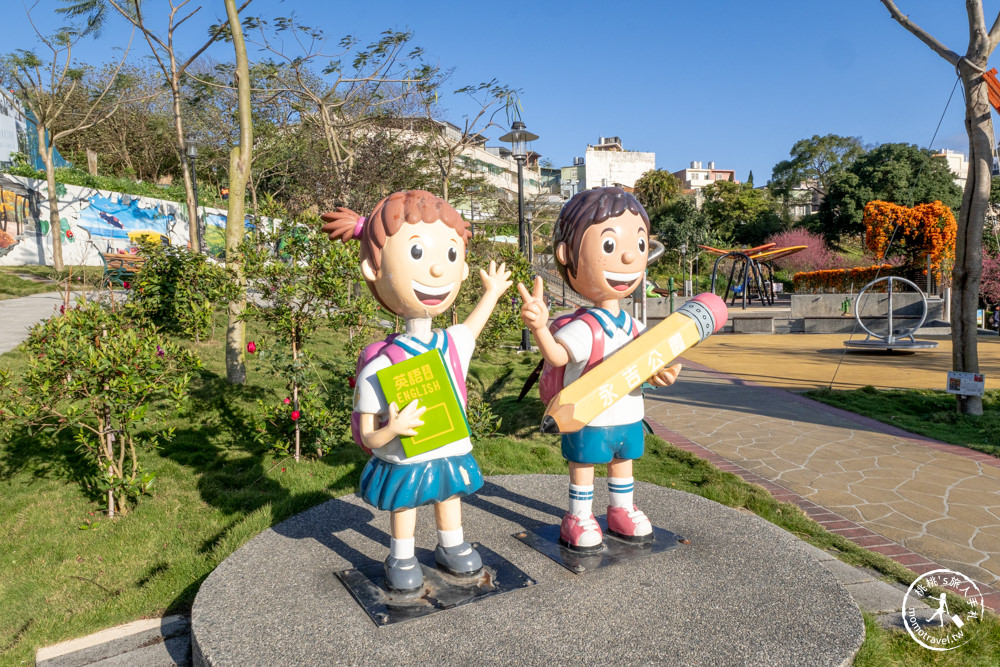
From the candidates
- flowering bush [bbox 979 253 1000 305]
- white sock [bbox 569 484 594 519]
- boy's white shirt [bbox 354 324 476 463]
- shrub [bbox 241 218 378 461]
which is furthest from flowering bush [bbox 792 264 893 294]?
boy's white shirt [bbox 354 324 476 463]

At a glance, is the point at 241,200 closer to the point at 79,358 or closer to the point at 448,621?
the point at 79,358

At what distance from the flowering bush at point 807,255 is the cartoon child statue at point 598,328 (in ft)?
116

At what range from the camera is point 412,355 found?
2969 mm

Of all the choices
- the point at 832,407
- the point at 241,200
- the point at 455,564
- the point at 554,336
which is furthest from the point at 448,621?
the point at 832,407

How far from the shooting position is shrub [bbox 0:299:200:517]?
4184 mm

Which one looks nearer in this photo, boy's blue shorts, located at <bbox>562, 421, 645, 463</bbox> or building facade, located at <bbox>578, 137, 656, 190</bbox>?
boy's blue shorts, located at <bbox>562, 421, 645, 463</bbox>

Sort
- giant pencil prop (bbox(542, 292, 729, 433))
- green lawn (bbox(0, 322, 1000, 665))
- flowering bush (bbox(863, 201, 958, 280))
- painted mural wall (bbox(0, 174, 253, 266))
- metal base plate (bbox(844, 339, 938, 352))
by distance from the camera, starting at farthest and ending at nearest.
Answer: flowering bush (bbox(863, 201, 958, 280)), painted mural wall (bbox(0, 174, 253, 266)), metal base plate (bbox(844, 339, 938, 352)), green lawn (bbox(0, 322, 1000, 665)), giant pencil prop (bbox(542, 292, 729, 433))

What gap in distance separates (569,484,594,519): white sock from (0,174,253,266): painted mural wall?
1516 cm

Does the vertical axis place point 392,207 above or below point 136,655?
above

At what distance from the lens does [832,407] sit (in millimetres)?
8359

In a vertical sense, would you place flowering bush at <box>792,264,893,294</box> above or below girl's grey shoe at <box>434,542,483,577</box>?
above

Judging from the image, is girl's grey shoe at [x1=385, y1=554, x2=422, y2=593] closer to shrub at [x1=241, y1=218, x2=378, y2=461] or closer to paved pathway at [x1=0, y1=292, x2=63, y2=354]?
shrub at [x1=241, y1=218, x2=378, y2=461]

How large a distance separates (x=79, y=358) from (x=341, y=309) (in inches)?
76.6

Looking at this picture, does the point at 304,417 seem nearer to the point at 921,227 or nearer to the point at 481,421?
the point at 481,421
